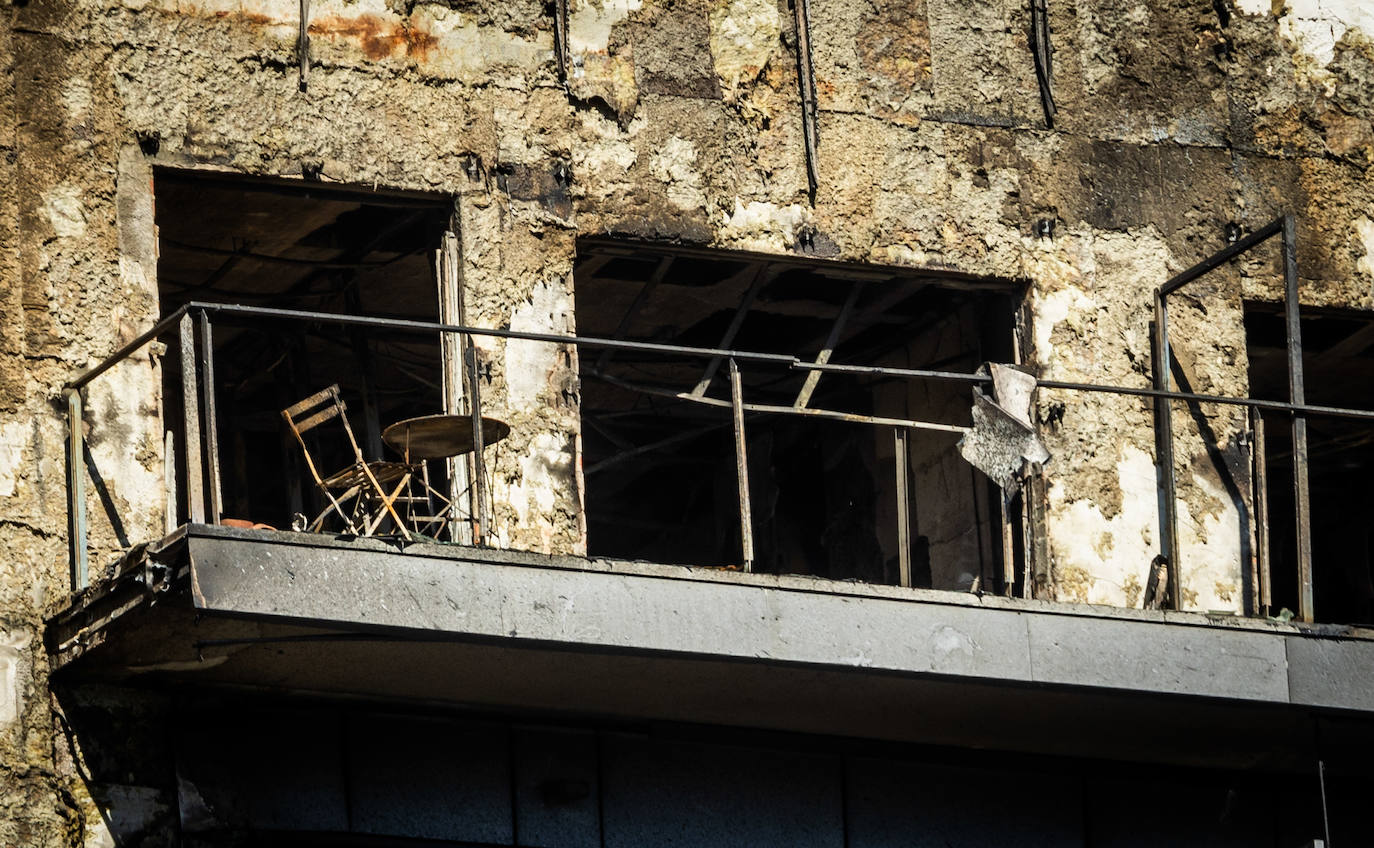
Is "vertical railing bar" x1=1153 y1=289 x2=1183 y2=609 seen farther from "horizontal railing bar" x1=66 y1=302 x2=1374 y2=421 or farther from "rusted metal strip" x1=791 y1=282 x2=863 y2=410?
"rusted metal strip" x1=791 y1=282 x2=863 y2=410

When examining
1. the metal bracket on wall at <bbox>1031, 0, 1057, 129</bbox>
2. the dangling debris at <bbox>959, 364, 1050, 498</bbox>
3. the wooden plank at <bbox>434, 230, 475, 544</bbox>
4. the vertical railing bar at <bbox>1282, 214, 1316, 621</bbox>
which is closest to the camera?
the wooden plank at <bbox>434, 230, 475, 544</bbox>

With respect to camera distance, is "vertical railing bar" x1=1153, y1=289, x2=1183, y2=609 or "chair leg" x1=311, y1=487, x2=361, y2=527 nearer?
"chair leg" x1=311, y1=487, x2=361, y2=527

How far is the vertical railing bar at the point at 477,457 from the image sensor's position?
33.2 feet

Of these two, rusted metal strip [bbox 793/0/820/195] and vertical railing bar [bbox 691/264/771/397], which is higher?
rusted metal strip [bbox 793/0/820/195]

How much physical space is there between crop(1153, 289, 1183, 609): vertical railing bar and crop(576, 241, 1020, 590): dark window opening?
791 mm

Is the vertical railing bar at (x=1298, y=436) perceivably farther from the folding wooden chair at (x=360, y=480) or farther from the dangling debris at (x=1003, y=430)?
the folding wooden chair at (x=360, y=480)

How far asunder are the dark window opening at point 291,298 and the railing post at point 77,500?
1.35m

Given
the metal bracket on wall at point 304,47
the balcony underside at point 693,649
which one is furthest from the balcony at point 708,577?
the metal bracket on wall at point 304,47

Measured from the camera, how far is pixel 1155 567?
39.5 feet

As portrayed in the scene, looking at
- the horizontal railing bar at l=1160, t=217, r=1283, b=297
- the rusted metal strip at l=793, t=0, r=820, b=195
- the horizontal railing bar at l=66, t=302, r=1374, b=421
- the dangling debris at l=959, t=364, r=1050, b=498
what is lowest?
the dangling debris at l=959, t=364, r=1050, b=498

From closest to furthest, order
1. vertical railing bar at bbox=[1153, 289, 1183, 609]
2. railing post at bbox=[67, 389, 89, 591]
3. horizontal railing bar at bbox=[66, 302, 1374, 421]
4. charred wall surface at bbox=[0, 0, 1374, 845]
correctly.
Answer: horizontal railing bar at bbox=[66, 302, 1374, 421]
railing post at bbox=[67, 389, 89, 591]
charred wall surface at bbox=[0, 0, 1374, 845]
vertical railing bar at bbox=[1153, 289, 1183, 609]

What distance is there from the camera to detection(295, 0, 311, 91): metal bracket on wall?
11.4 metres

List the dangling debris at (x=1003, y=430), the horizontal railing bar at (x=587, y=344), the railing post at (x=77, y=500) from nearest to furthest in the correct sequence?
the horizontal railing bar at (x=587, y=344) < the railing post at (x=77, y=500) < the dangling debris at (x=1003, y=430)

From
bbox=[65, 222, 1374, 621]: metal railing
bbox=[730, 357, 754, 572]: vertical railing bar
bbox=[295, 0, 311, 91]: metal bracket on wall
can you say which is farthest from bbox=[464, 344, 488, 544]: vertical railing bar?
bbox=[295, 0, 311, 91]: metal bracket on wall
